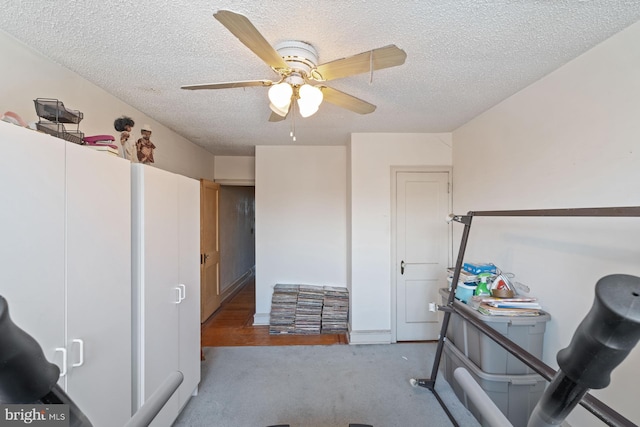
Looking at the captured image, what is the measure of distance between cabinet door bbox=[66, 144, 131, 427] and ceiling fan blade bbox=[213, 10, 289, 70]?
88cm

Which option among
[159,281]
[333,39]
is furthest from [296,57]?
[159,281]

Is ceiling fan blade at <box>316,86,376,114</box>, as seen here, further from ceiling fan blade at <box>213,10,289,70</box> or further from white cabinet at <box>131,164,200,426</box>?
white cabinet at <box>131,164,200,426</box>

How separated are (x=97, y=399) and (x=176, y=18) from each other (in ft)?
6.19

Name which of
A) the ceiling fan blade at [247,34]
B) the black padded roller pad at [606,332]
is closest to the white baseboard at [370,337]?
the ceiling fan blade at [247,34]

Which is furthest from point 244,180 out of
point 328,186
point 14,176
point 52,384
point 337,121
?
point 52,384

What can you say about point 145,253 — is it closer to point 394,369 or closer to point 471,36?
point 471,36

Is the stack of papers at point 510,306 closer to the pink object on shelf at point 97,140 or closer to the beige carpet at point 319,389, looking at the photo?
the beige carpet at point 319,389

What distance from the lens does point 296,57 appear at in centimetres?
140

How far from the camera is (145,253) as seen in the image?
159 centimetres

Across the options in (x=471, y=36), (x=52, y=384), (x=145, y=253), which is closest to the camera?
(x=52, y=384)

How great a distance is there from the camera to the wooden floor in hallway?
3172 mm

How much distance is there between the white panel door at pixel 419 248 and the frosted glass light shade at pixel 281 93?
2141 millimetres

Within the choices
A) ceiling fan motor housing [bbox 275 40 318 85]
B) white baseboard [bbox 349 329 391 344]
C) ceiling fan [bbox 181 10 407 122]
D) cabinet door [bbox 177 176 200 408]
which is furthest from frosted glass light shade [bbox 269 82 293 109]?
white baseboard [bbox 349 329 391 344]

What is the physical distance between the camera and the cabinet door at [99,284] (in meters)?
1.17
